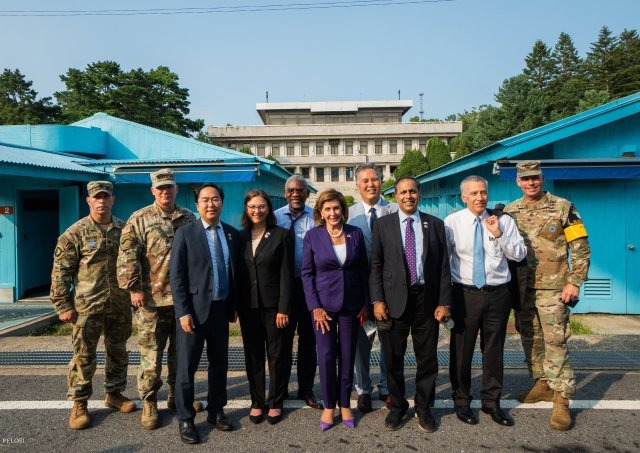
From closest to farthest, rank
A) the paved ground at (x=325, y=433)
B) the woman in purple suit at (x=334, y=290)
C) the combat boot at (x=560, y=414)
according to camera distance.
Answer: the paved ground at (x=325, y=433)
the combat boot at (x=560, y=414)
the woman in purple suit at (x=334, y=290)

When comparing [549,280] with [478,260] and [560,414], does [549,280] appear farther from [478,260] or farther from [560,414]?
[560,414]

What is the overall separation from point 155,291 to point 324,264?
1.40m

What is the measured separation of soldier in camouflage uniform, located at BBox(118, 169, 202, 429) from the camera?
3455 millimetres

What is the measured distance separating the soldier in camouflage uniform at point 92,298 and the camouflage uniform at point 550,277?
3.52 m

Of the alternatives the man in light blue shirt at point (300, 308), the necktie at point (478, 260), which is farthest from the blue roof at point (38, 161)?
the necktie at point (478, 260)

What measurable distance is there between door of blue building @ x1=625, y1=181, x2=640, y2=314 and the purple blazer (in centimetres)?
585

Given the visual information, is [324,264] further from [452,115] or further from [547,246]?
[452,115]

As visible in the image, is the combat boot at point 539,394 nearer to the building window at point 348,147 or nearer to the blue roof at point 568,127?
the blue roof at point 568,127

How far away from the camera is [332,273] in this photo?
3.41m

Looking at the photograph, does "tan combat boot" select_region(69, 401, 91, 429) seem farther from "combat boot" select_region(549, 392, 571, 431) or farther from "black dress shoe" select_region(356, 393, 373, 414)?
"combat boot" select_region(549, 392, 571, 431)

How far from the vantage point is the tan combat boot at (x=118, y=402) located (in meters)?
3.68

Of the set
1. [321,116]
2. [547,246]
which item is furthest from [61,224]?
[321,116]

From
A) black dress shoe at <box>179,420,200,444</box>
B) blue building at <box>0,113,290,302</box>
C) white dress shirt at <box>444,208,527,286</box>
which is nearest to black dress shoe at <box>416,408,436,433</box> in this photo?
white dress shirt at <box>444,208,527,286</box>

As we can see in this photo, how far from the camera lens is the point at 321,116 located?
6656 cm
